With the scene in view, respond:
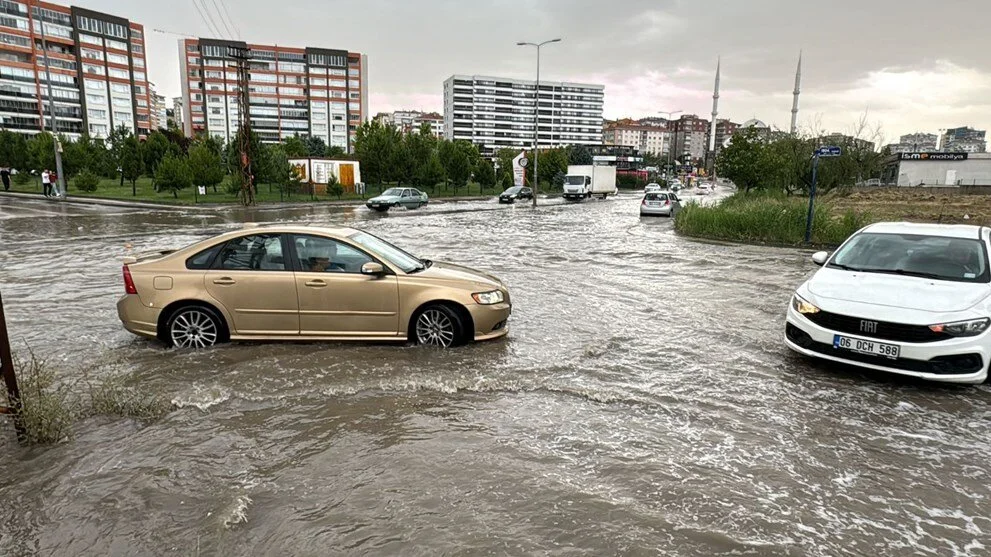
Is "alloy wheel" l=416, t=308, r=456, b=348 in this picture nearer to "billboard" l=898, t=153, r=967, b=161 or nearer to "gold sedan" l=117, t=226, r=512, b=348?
"gold sedan" l=117, t=226, r=512, b=348

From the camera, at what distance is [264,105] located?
119688 mm

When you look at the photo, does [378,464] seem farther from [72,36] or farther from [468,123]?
[468,123]

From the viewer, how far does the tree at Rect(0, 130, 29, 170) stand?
5156 cm

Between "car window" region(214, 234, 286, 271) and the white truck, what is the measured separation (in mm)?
46871

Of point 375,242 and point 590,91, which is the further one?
point 590,91

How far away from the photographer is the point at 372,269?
21.0 ft

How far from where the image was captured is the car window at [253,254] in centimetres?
650

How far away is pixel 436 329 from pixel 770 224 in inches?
629

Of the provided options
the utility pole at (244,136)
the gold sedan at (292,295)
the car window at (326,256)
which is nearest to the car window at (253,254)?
the gold sedan at (292,295)

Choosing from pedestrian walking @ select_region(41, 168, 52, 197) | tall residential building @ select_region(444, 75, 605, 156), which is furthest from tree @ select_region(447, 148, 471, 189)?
tall residential building @ select_region(444, 75, 605, 156)

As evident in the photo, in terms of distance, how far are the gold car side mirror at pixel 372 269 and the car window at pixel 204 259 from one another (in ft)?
5.63

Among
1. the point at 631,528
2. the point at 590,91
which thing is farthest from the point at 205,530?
the point at 590,91

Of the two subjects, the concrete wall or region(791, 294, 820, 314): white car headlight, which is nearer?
region(791, 294, 820, 314): white car headlight

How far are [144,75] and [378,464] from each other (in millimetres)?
121947
